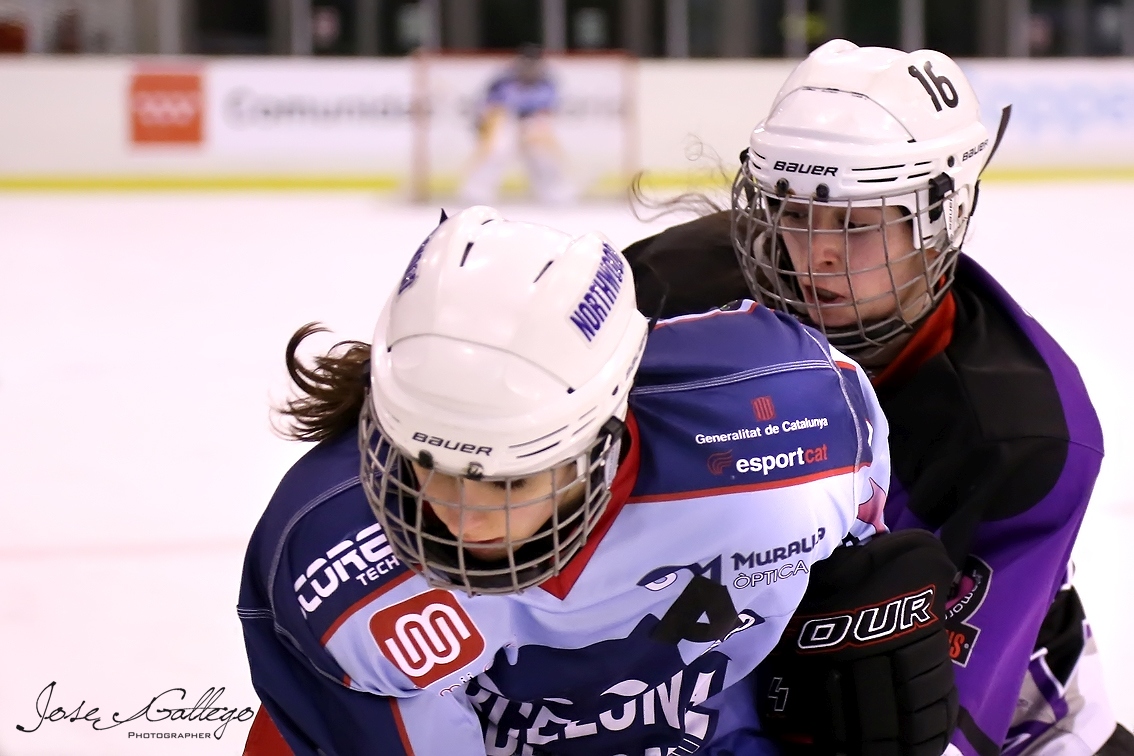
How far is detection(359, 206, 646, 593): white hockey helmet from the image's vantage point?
50.9 inches

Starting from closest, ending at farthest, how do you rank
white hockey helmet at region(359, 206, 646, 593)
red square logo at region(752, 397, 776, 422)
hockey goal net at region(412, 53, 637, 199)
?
white hockey helmet at region(359, 206, 646, 593)
red square logo at region(752, 397, 776, 422)
hockey goal net at region(412, 53, 637, 199)

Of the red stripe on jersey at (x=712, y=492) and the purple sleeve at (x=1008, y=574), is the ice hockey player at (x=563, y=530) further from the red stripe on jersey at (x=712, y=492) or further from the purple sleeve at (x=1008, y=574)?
the purple sleeve at (x=1008, y=574)

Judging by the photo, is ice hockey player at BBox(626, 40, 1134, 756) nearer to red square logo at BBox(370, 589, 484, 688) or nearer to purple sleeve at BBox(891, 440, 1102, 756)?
purple sleeve at BBox(891, 440, 1102, 756)

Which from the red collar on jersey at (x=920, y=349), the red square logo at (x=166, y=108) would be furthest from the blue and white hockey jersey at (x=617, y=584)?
the red square logo at (x=166, y=108)

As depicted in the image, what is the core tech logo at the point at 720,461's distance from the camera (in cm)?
156

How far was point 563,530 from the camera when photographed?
1471 millimetres

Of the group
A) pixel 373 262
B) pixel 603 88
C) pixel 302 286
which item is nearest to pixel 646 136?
pixel 603 88

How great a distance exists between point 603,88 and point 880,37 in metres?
3.21

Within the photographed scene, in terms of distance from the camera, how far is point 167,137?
393 inches

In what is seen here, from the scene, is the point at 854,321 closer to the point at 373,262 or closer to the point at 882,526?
the point at 882,526

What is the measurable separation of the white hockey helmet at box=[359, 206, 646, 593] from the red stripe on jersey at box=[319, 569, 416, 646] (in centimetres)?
8

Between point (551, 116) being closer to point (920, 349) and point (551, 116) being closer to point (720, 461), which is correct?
point (920, 349)

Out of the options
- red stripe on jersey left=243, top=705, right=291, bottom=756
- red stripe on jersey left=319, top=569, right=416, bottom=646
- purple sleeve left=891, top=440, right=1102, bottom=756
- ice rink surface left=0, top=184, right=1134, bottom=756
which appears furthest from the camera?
ice rink surface left=0, top=184, right=1134, bottom=756

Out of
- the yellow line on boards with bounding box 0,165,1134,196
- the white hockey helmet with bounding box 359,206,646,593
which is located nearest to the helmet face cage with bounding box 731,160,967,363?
the white hockey helmet with bounding box 359,206,646,593
